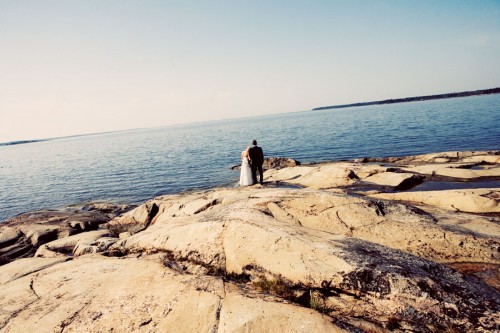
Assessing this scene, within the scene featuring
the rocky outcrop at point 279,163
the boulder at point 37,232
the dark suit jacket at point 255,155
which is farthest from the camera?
the rocky outcrop at point 279,163

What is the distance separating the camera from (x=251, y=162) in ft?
58.0

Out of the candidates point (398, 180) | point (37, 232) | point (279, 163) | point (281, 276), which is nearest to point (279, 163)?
point (279, 163)

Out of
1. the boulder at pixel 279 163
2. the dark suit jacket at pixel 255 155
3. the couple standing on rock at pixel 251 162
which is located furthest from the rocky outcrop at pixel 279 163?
the dark suit jacket at pixel 255 155

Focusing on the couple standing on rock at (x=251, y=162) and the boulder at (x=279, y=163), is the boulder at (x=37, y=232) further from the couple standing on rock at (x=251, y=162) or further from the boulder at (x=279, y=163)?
the boulder at (x=279, y=163)

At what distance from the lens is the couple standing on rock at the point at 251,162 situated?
→ 17.4 metres

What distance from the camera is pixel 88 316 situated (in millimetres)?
5094

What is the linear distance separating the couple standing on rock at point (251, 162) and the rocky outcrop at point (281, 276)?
8.41 m

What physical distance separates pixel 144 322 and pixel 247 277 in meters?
2.13

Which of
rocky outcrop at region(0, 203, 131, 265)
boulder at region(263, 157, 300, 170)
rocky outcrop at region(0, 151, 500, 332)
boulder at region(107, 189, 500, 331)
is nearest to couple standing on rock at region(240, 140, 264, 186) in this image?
boulder at region(107, 189, 500, 331)

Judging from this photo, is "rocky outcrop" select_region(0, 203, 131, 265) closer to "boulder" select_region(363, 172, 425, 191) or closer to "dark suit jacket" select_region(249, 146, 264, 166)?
"dark suit jacket" select_region(249, 146, 264, 166)

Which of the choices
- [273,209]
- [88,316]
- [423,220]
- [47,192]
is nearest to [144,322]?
[88,316]

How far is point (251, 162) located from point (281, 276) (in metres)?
12.5

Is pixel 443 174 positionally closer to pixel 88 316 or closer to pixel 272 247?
pixel 272 247

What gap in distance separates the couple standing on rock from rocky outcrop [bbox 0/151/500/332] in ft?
27.6
